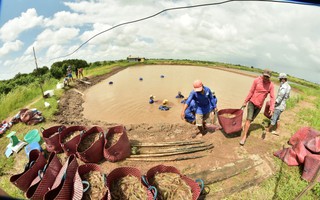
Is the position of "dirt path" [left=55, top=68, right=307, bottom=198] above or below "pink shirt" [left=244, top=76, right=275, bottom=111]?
below

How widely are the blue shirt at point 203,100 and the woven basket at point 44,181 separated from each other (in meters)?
3.18

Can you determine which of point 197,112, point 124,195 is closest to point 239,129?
point 197,112

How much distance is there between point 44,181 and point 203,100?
11.9ft

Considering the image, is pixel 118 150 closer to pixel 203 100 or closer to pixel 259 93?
pixel 203 100

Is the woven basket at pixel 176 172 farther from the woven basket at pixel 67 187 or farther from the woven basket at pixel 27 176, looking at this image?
the woven basket at pixel 27 176

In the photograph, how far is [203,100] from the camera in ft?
16.0

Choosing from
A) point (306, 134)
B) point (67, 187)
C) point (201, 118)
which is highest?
point (201, 118)

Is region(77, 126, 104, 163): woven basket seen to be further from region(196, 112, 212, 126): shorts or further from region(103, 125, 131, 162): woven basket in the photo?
region(196, 112, 212, 126): shorts

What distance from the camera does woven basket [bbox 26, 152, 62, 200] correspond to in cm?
317

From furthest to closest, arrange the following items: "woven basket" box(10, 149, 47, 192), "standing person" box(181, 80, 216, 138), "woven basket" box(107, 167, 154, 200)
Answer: "standing person" box(181, 80, 216, 138), "woven basket" box(10, 149, 47, 192), "woven basket" box(107, 167, 154, 200)

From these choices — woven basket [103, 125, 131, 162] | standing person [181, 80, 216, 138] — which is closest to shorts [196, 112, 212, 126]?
standing person [181, 80, 216, 138]

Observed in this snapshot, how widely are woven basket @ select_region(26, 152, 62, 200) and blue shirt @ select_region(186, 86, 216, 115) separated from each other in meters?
3.18

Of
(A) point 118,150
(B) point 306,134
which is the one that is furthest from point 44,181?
(B) point 306,134

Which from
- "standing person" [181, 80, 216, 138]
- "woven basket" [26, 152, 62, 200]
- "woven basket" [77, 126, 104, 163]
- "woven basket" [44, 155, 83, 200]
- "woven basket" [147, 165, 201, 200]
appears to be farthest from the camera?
"standing person" [181, 80, 216, 138]
